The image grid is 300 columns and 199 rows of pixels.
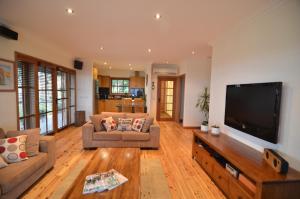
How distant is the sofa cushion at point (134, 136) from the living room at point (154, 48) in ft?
0.08

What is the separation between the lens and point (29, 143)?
2.41 m

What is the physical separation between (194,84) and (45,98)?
497 centimetres

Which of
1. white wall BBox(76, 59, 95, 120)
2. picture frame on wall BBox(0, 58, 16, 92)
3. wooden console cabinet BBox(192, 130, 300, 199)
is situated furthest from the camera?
white wall BBox(76, 59, 95, 120)

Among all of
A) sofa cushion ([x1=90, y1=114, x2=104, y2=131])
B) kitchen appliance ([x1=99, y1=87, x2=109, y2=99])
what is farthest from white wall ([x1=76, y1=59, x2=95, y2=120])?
sofa cushion ([x1=90, y1=114, x2=104, y2=131])

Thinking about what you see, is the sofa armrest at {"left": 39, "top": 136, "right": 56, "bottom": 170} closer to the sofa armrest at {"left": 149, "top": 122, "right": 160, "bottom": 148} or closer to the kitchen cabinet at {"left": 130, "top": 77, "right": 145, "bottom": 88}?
the sofa armrest at {"left": 149, "top": 122, "right": 160, "bottom": 148}

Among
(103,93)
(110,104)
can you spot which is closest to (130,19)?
(110,104)

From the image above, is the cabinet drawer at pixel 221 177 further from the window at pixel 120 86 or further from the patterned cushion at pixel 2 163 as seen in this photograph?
the window at pixel 120 86

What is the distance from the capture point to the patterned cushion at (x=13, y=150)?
2.12 meters

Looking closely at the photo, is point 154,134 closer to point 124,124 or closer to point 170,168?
point 124,124

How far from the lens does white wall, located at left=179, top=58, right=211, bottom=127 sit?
5902 mm

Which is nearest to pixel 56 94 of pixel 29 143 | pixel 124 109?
pixel 29 143

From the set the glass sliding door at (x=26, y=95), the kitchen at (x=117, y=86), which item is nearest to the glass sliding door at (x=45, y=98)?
the glass sliding door at (x=26, y=95)

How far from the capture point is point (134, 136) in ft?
11.8

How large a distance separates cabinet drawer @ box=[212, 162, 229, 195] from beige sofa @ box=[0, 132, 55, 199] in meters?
2.69
